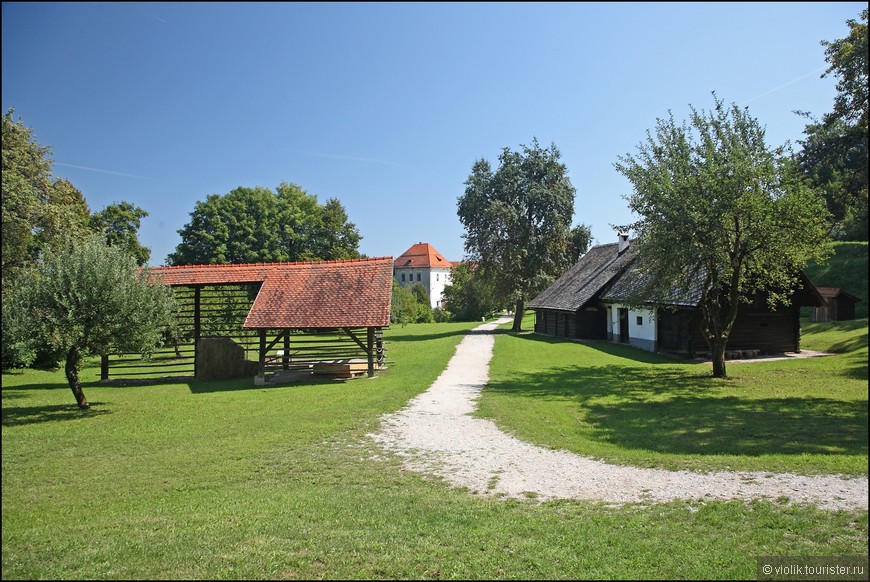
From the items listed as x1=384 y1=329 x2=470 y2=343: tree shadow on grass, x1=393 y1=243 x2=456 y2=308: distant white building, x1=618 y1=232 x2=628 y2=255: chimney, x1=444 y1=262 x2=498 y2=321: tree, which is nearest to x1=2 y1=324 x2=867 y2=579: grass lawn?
x1=384 y1=329 x2=470 y2=343: tree shadow on grass

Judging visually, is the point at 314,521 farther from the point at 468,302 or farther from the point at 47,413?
the point at 468,302

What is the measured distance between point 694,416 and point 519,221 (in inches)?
1290

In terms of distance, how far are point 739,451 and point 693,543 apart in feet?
18.0

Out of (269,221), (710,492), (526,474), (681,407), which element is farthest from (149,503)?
(269,221)

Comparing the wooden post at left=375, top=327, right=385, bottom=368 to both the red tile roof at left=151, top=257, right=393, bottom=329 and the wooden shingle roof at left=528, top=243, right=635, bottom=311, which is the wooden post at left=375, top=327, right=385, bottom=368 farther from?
the wooden shingle roof at left=528, top=243, right=635, bottom=311

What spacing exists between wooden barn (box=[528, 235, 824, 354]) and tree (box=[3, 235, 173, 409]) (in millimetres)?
17218

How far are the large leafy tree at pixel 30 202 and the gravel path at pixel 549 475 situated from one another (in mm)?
11005

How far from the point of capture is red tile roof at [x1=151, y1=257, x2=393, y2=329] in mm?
22125

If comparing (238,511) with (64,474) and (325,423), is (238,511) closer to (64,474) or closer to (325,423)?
(64,474)

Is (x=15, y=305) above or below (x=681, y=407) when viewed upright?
above

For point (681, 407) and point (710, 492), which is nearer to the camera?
point (710, 492)

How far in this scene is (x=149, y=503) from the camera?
798cm

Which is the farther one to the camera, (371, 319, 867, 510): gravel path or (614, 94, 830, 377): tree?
(614, 94, 830, 377): tree

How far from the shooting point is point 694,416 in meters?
14.6
